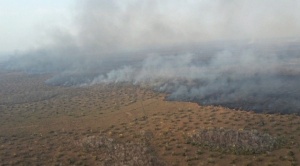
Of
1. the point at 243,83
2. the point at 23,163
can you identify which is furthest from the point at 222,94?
the point at 23,163

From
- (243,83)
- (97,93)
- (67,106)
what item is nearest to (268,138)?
(243,83)

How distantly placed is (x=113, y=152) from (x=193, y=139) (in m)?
9.15

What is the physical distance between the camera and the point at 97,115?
5844 centimetres

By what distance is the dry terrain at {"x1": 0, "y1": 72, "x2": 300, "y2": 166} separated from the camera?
3650 cm

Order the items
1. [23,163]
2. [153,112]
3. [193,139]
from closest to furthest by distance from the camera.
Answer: [23,163], [193,139], [153,112]

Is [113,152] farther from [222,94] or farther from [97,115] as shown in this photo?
[222,94]

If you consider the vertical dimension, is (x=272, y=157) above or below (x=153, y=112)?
below

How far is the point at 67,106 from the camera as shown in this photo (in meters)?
67.9

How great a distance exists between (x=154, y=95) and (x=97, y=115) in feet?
52.1

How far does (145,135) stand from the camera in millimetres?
44469

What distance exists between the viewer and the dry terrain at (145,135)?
3650 centimetres

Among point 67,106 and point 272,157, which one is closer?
point 272,157

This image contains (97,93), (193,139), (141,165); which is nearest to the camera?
(141,165)

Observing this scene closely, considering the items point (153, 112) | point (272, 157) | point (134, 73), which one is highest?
point (134, 73)
